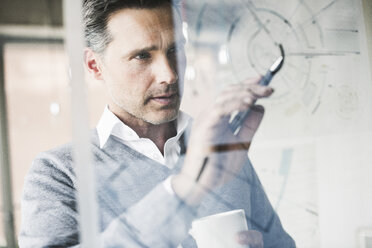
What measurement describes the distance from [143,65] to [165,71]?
0.13 feet

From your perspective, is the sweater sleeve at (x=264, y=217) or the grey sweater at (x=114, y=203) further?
the sweater sleeve at (x=264, y=217)

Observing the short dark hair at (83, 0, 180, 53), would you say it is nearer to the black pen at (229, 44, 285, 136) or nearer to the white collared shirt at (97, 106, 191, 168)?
the white collared shirt at (97, 106, 191, 168)

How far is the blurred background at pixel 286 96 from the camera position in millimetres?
670

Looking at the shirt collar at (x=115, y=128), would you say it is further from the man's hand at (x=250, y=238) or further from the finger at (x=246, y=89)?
the man's hand at (x=250, y=238)

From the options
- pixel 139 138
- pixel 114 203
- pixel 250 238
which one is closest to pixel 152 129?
pixel 139 138

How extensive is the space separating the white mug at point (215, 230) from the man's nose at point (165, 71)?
23cm

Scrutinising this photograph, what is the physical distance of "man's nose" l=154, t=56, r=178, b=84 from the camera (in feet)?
1.94

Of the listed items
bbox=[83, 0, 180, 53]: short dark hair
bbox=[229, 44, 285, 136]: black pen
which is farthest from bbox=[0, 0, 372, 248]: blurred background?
bbox=[83, 0, 180, 53]: short dark hair

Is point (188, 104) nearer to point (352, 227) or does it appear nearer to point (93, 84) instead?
point (93, 84)

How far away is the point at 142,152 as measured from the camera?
0.61 m

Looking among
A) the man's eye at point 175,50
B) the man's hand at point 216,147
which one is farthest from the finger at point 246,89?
the man's eye at point 175,50

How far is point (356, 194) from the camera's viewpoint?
2.59 ft

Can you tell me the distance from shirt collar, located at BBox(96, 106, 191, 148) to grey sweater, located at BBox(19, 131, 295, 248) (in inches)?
0.4

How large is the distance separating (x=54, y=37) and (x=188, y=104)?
0.35m
